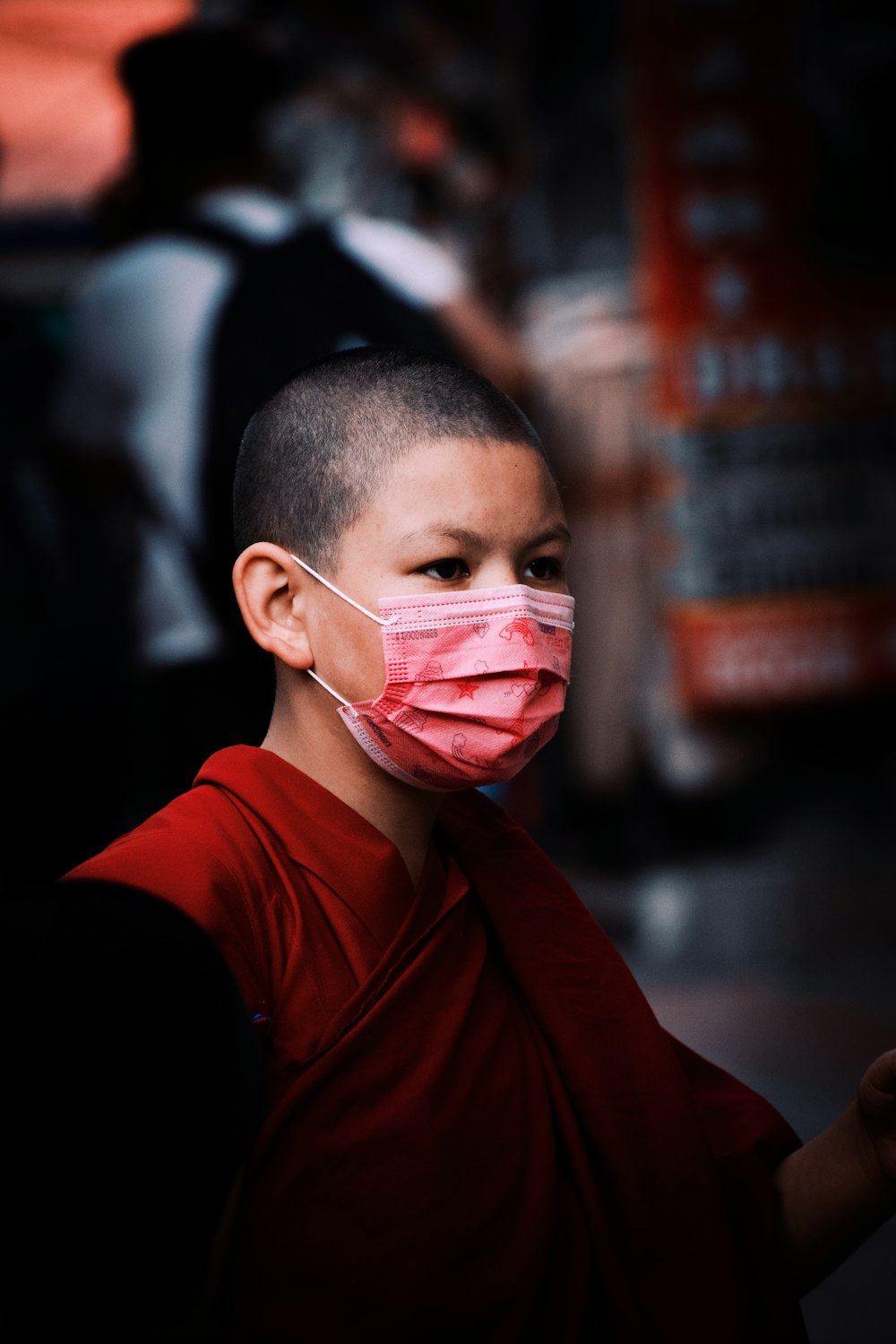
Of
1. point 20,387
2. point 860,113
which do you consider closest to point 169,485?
point 20,387

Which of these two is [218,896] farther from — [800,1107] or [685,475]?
[685,475]

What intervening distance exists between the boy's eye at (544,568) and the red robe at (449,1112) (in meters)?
0.24

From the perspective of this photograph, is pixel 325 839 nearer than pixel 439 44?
Yes

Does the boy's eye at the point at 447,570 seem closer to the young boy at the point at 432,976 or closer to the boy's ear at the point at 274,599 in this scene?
the young boy at the point at 432,976

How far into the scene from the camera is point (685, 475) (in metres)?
4.09

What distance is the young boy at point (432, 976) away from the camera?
35.6 inches

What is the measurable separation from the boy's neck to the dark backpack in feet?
3.37

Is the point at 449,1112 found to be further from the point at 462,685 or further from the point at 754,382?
the point at 754,382

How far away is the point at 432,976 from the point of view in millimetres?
1025

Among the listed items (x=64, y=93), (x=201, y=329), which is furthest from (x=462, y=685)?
(x=64, y=93)

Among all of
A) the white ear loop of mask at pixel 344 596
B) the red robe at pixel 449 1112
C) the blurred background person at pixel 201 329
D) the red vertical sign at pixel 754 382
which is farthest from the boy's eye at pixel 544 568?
the red vertical sign at pixel 754 382

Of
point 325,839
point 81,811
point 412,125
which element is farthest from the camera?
point 412,125

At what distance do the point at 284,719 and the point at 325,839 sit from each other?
139 millimetres

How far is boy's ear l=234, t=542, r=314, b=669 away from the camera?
1.07m
